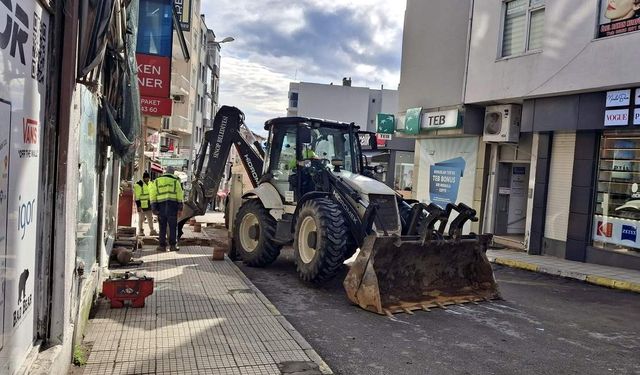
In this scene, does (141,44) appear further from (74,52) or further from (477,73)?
(477,73)

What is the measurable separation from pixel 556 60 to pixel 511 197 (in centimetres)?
463

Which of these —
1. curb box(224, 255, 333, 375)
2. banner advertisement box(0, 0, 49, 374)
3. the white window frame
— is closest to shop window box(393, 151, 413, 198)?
the white window frame

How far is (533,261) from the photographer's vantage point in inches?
466

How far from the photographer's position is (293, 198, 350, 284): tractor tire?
292 inches

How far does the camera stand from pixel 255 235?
32.4 feet

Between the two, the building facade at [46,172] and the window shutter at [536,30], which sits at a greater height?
the window shutter at [536,30]

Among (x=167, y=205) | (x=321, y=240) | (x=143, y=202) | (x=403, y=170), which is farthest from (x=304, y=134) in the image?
(x=403, y=170)

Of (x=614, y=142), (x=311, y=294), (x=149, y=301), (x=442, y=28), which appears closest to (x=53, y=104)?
(x=149, y=301)

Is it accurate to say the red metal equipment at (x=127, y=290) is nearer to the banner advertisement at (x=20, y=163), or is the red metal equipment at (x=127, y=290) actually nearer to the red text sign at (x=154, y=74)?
the banner advertisement at (x=20, y=163)

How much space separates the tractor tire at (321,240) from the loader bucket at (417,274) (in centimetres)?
57

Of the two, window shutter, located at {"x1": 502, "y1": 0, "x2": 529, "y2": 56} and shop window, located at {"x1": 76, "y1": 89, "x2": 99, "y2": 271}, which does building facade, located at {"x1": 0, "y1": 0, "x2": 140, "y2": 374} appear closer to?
shop window, located at {"x1": 76, "y1": 89, "x2": 99, "y2": 271}

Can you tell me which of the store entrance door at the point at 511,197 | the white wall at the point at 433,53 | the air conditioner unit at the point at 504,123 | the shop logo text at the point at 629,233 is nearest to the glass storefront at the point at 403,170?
the white wall at the point at 433,53

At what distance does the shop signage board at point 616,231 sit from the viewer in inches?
434

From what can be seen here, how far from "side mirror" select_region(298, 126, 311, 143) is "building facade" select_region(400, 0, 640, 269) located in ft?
21.9
